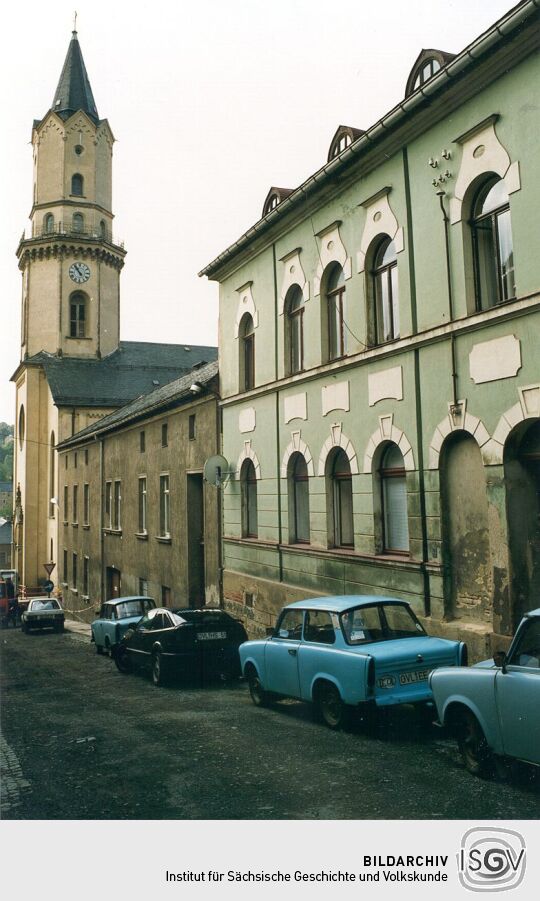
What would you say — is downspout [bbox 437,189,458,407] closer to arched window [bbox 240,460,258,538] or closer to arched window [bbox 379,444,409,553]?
arched window [bbox 379,444,409,553]

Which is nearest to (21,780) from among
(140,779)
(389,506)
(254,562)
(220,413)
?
(140,779)

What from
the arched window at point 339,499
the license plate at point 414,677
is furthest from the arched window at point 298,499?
the license plate at point 414,677

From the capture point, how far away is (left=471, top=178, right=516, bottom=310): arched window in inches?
379

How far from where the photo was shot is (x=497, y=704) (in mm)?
6199

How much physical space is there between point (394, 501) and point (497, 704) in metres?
5.87

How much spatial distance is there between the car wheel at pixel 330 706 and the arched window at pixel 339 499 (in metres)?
4.76

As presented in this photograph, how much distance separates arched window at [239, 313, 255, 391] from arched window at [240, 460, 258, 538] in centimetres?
198

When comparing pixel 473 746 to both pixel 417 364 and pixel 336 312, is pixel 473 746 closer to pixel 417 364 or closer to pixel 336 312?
pixel 417 364

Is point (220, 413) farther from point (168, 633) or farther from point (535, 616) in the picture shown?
point (535, 616)

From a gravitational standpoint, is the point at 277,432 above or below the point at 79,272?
below

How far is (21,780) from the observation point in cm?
730

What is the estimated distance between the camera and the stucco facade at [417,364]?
9.23 metres
